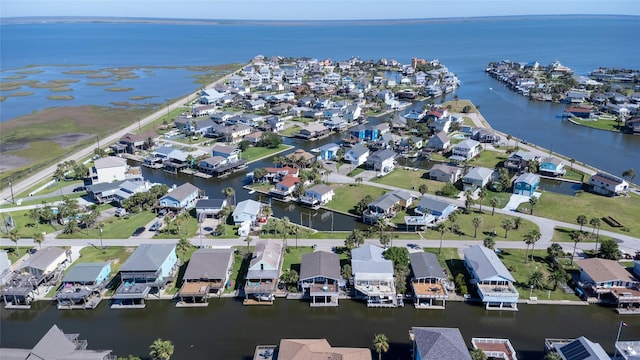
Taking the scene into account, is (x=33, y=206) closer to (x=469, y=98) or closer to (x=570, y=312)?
(x=570, y=312)

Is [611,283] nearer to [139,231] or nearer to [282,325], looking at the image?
[282,325]

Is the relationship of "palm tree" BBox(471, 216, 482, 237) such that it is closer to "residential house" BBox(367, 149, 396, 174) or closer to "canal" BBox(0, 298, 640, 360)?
"canal" BBox(0, 298, 640, 360)

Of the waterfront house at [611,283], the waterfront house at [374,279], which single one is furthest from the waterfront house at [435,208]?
the waterfront house at [611,283]

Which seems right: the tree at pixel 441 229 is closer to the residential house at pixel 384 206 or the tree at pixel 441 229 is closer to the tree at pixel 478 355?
the residential house at pixel 384 206

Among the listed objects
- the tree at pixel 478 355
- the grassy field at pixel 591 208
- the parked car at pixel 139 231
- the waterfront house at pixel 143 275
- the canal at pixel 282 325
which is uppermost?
the tree at pixel 478 355

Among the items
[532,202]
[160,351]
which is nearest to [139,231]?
[160,351]

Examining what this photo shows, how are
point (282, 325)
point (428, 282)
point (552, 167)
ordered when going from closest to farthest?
point (282, 325) < point (428, 282) < point (552, 167)

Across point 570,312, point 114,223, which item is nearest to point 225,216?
point 114,223

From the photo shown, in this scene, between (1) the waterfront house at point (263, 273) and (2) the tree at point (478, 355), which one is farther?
(1) the waterfront house at point (263, 273)

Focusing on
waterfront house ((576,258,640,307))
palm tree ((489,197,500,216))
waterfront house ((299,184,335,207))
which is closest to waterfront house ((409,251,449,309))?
waterfront house ((576,258,640,307))
